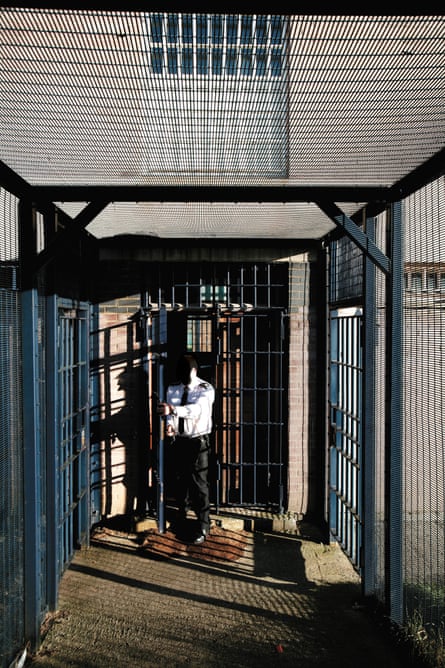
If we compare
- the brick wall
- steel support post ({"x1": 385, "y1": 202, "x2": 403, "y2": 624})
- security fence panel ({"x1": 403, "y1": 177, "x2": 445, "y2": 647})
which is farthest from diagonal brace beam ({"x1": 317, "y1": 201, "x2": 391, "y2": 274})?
the brick wall

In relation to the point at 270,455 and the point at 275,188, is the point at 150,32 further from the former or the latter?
the point at 270,455

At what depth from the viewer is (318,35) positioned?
2.34m

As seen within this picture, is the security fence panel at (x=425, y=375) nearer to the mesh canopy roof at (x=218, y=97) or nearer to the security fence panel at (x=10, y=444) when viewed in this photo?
the mesh canopy roof at (x=218, y=97)

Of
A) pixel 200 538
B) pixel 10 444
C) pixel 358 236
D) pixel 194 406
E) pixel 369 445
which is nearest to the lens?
pixel 10 444

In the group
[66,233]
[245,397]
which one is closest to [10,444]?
[66,233]

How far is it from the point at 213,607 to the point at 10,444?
231 cm

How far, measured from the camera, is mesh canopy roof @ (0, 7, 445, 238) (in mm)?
2301

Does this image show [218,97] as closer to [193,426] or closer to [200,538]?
[193,426]

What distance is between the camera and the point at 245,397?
6.78 meters

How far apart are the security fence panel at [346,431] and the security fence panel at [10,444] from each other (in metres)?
2.78

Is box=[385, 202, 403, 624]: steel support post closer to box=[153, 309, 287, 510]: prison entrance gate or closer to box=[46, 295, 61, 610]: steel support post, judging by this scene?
box=[153, 309, 287, 510]: prison entrance gate

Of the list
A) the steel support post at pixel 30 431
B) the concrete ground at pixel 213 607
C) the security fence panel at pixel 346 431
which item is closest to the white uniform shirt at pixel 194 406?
the concrete ground at pixel 213 607

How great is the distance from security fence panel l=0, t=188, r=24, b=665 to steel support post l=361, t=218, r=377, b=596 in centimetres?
265

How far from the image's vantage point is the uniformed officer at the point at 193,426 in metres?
5.75
